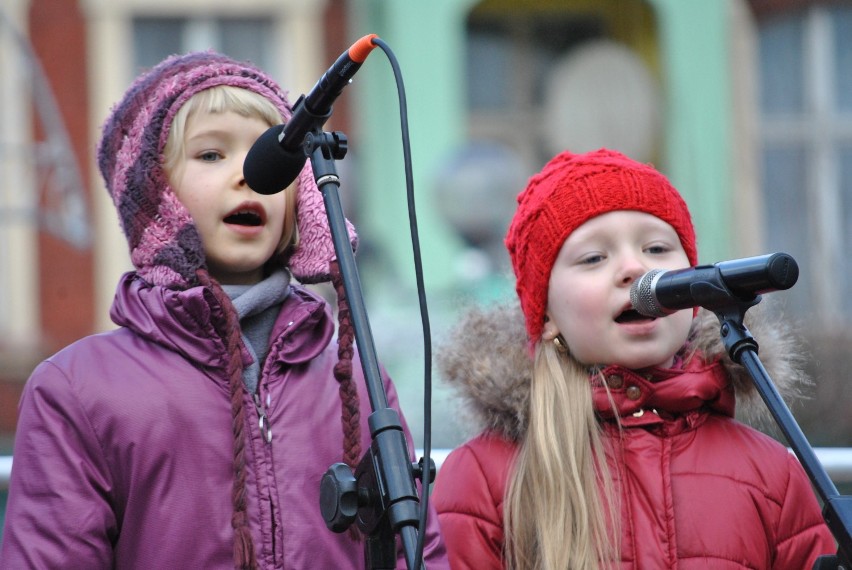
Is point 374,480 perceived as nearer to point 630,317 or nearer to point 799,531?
point 630,317

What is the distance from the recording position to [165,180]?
101 inches

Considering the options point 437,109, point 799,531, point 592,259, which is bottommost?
point 799,531

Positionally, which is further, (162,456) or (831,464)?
(831,464)

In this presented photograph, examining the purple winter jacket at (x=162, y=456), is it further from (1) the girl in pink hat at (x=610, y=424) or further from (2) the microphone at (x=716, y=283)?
(2) the microphone at (x=716, y=283)

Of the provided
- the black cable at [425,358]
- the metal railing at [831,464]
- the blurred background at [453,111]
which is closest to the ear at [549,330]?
the metal railing at [831,464]

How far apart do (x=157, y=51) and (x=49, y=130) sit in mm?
1121

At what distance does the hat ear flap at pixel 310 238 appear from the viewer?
8.52ft

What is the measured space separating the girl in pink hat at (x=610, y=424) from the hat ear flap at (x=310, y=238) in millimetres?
421

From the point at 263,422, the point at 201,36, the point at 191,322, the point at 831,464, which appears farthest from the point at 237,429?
the point at 201,36

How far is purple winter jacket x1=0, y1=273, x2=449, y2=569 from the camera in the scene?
2.29m

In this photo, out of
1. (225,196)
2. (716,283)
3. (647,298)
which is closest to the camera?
(716,283)

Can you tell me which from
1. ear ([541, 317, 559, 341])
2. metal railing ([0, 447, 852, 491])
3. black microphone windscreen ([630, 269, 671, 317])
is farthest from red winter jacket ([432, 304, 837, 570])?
black microphone windscreen ([630, 269, 671, 317])

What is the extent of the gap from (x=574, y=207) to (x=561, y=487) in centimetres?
56

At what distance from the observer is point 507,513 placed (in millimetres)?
2605
